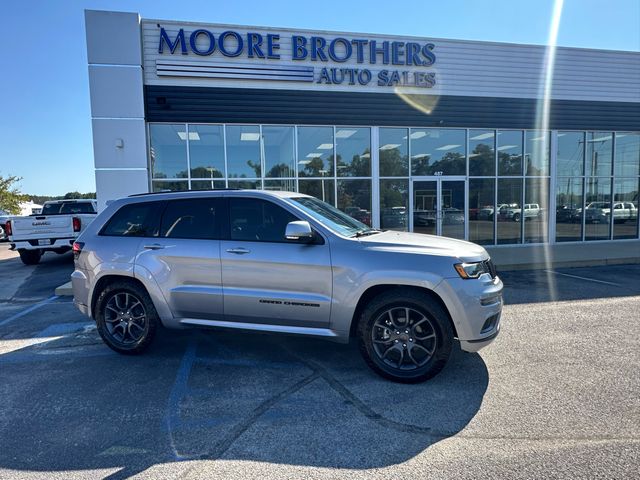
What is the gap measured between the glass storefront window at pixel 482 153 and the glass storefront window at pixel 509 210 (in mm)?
656

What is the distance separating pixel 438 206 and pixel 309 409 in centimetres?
1141

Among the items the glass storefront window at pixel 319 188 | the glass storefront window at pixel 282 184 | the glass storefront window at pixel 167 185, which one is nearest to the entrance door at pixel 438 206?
the glass storefront window at pixel 319 188

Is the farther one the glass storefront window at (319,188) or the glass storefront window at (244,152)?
the glass storefront window at (319,188)

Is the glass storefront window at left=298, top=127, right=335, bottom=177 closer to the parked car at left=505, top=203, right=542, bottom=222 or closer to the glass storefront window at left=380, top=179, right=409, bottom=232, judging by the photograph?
the glass storefront window at left=380, top=179, right=409, bottom=232

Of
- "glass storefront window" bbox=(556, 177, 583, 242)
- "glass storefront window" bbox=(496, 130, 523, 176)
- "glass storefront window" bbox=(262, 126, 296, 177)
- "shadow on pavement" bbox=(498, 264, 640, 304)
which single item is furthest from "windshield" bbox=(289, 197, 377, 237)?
"glass storefront window" bbox=(556, 177, 583, 242)

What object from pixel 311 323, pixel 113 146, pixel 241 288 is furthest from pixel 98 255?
pixel 113 146

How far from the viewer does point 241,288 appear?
4.26 m

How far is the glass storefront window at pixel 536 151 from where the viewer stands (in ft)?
46.8

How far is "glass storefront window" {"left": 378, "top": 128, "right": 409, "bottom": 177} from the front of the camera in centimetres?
1320

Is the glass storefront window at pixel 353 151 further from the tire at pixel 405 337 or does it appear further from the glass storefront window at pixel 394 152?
the tire at pixel 405 337

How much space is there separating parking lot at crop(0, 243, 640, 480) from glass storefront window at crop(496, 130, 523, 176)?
9.66 m

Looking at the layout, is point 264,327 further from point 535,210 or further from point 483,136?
point 535,210

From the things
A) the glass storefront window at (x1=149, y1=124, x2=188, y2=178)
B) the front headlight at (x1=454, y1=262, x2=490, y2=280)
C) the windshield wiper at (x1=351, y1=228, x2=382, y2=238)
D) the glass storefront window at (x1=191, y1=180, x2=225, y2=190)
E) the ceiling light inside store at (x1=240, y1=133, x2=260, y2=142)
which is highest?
the ceiling light inside store at (x1=240, y1=133, x2=260, y2=142)

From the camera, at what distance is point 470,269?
387 centimetres
